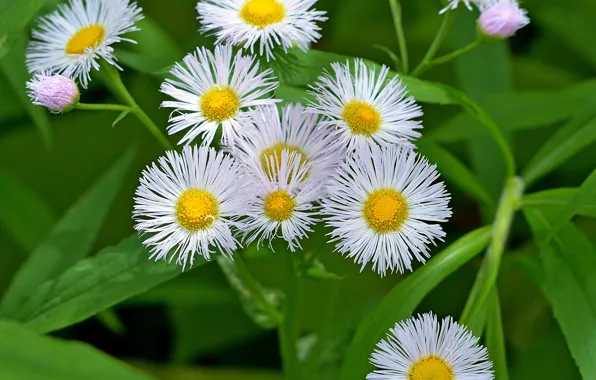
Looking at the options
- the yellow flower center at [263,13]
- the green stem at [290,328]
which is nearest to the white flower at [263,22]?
the yellow flower center at [263,13]

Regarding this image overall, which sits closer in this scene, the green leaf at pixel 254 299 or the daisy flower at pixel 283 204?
the daisy flower at pixel 283 204

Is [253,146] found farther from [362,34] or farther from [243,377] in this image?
[362,34]

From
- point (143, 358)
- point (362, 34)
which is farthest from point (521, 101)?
point (143, 358)

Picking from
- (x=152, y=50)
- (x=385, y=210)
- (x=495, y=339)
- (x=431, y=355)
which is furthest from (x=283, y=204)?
(x=152, y=50)

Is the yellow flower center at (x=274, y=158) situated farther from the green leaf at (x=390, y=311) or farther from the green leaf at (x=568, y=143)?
the green leaf at (x=568, y=143)

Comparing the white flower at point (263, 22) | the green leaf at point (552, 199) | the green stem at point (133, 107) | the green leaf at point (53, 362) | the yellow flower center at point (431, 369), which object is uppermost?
the white flower at point (263, 22)

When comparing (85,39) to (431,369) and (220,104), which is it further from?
(431,369)
